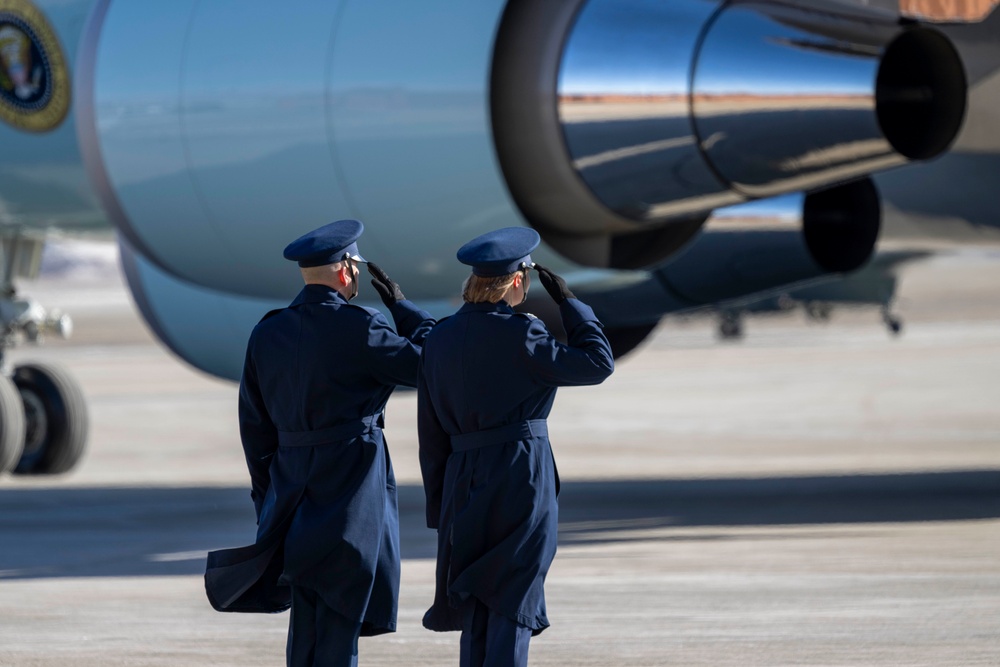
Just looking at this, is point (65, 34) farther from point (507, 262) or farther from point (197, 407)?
point (197, 407)

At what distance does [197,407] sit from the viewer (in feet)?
102

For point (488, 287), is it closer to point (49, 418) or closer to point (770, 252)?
point (770, 252)

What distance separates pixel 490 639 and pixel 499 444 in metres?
0.72

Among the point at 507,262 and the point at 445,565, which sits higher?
the point at 507,262

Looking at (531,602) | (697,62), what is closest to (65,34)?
(697,62)

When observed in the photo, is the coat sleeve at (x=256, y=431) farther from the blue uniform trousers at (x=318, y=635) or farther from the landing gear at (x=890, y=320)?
the landing gear at (x=890, y=320)

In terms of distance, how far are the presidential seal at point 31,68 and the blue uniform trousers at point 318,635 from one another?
9207 millimetres

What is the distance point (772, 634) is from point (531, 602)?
2.60 m

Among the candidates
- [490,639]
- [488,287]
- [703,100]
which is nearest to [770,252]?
[703,100]

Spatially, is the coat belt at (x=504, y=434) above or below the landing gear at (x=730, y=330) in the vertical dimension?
above

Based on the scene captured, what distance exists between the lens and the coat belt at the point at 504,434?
21.7ft

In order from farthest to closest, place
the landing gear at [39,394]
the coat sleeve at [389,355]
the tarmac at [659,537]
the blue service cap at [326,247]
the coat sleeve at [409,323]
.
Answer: the landing gear at [39,394] < the tarmac at [659,537] < the coat sleeve at [409,323] < the blue service cap at [326,247] < the coat sleeve at [389,355]

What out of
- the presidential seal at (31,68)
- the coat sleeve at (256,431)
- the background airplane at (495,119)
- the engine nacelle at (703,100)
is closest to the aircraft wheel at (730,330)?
the presidential seal at (31,68)

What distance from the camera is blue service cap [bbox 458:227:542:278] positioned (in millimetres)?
6680
